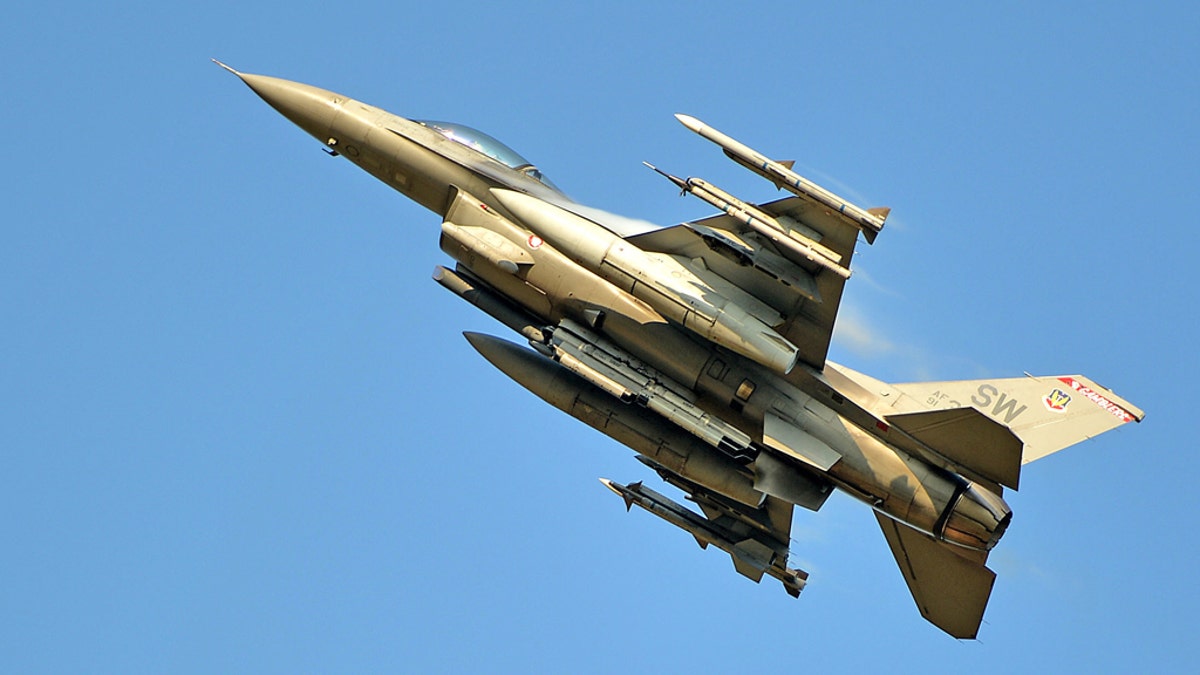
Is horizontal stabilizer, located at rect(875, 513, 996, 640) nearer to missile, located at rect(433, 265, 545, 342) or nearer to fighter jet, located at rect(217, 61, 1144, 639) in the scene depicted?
fighter jet, located at rect(217, 61, 1144, 639)

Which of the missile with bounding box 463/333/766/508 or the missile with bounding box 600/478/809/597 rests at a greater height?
the missile with bounding box 463/333/766/508

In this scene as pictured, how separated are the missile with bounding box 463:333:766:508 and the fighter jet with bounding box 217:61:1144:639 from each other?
0.08ft

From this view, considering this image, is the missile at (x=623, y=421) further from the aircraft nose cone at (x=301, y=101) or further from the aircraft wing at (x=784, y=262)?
the aircraft nose cone at (x=301, y=101)

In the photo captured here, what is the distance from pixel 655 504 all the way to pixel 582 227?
4942mm

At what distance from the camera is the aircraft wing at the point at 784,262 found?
17.9m

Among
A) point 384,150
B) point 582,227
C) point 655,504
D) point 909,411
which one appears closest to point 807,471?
point 909,411

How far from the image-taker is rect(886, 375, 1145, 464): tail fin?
1950 cm

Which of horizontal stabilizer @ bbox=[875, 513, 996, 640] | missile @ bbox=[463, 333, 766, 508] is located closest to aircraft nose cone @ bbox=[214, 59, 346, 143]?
missile @ bbox=[463, 333, 766, 508]

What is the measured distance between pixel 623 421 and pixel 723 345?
205cm

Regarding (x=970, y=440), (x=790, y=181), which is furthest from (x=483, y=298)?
(x=970, y=440)

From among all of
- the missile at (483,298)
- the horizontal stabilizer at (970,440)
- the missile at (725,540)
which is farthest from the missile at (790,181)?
the missile at (725,540)

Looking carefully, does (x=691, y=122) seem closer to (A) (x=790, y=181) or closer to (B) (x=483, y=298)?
(A) (x=790, y=181)

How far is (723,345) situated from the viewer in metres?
18.3

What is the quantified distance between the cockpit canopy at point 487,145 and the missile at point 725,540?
181 inches
